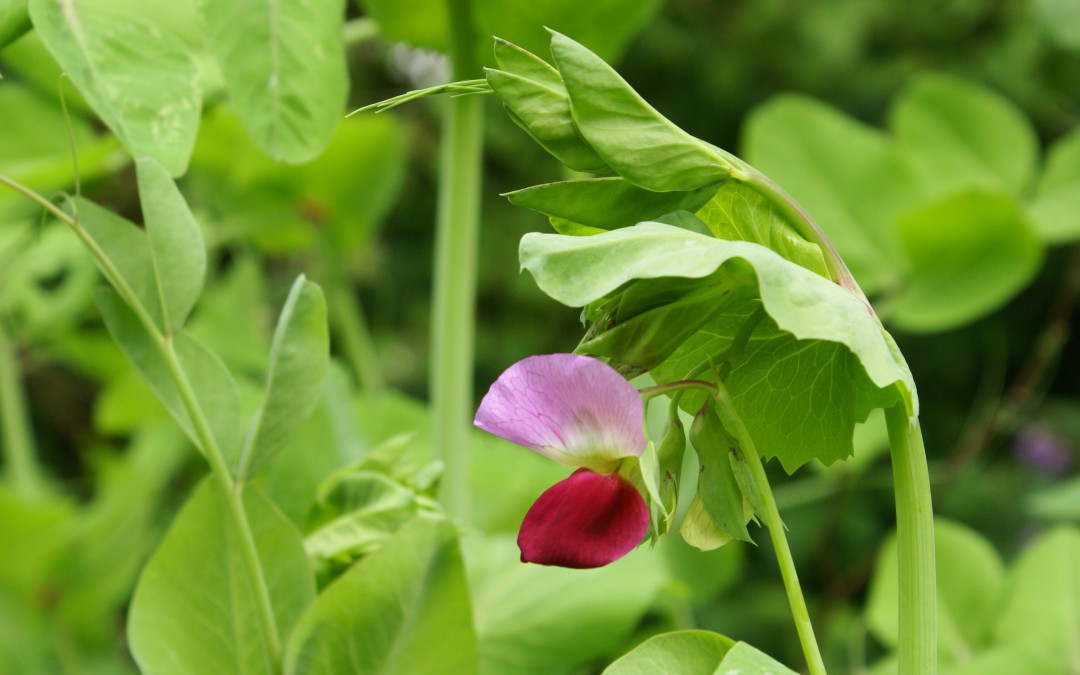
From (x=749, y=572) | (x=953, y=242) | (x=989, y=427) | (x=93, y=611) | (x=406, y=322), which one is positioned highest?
(x=953, y=242)

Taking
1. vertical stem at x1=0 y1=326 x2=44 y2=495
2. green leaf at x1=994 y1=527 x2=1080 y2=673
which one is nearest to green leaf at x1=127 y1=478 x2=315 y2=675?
green leaf at x1=994 y1=527 x2=1080 y2=673

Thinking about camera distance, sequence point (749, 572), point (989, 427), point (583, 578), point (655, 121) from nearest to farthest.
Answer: point (655, 121) → point (583, 578) → point (989, 427) → point (749, 572)

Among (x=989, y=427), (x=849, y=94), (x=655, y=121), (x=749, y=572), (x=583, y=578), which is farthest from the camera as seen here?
(x=849, y=94)

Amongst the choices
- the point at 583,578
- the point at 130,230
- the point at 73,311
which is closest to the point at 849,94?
the point at 73,311

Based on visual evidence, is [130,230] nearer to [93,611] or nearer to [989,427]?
[93,611]

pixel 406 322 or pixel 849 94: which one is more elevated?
pixel 849 94

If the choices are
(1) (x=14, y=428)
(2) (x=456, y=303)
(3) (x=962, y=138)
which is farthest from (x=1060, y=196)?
(1) (x=14, y=428)

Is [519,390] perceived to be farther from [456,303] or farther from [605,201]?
[456,303]
